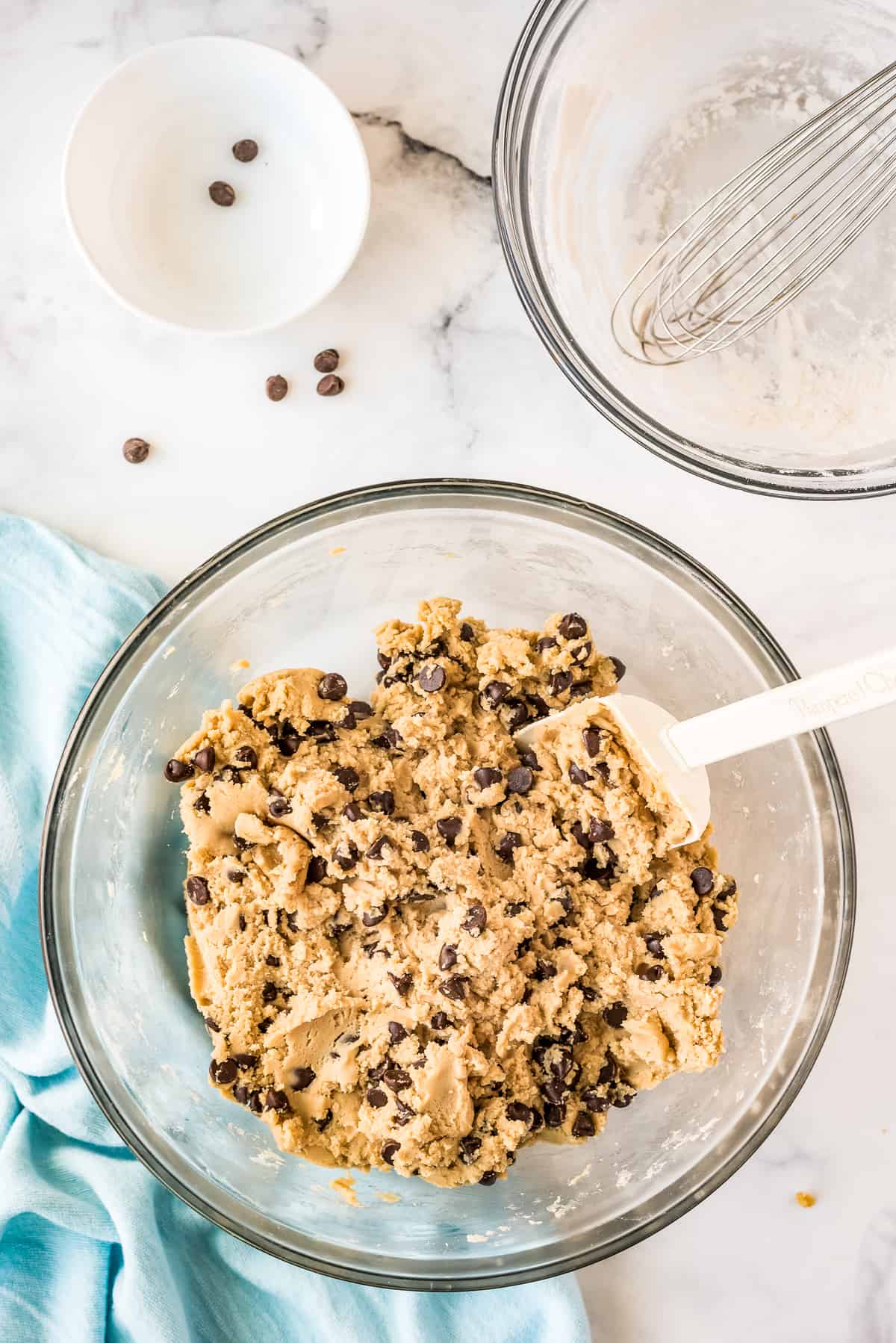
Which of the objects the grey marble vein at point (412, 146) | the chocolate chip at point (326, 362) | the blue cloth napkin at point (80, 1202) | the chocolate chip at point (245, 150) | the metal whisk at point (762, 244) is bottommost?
the blue cloth napkin at point (80, 1202)

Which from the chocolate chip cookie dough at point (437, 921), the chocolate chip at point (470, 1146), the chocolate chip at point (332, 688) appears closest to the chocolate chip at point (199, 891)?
the chocolate chip cookie dough at point (437, 921)

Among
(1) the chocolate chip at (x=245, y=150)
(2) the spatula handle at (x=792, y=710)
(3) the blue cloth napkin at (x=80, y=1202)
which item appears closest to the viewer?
(2) the spatula handle at (x=792, y=710)

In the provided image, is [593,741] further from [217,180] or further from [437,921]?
[217,180]

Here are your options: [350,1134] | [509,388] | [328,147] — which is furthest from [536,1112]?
[328,147]

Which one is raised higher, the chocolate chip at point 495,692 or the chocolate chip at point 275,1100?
the chocolate chip at point 495,692

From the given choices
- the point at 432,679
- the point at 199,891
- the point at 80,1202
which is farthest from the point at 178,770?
the point at 80,1202

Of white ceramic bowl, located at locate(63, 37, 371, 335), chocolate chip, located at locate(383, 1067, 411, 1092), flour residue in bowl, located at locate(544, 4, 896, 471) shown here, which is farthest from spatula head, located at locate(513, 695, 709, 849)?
white ceramic bowl, located at locate(63, 37, 371, 335)

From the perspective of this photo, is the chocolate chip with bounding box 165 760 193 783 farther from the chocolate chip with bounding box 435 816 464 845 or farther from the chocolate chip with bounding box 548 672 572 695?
the chocolate chip with bounding box 548 672 572 695

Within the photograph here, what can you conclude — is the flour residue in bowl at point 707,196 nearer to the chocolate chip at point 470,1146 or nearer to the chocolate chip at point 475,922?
the chocolate chip at point 475,922
